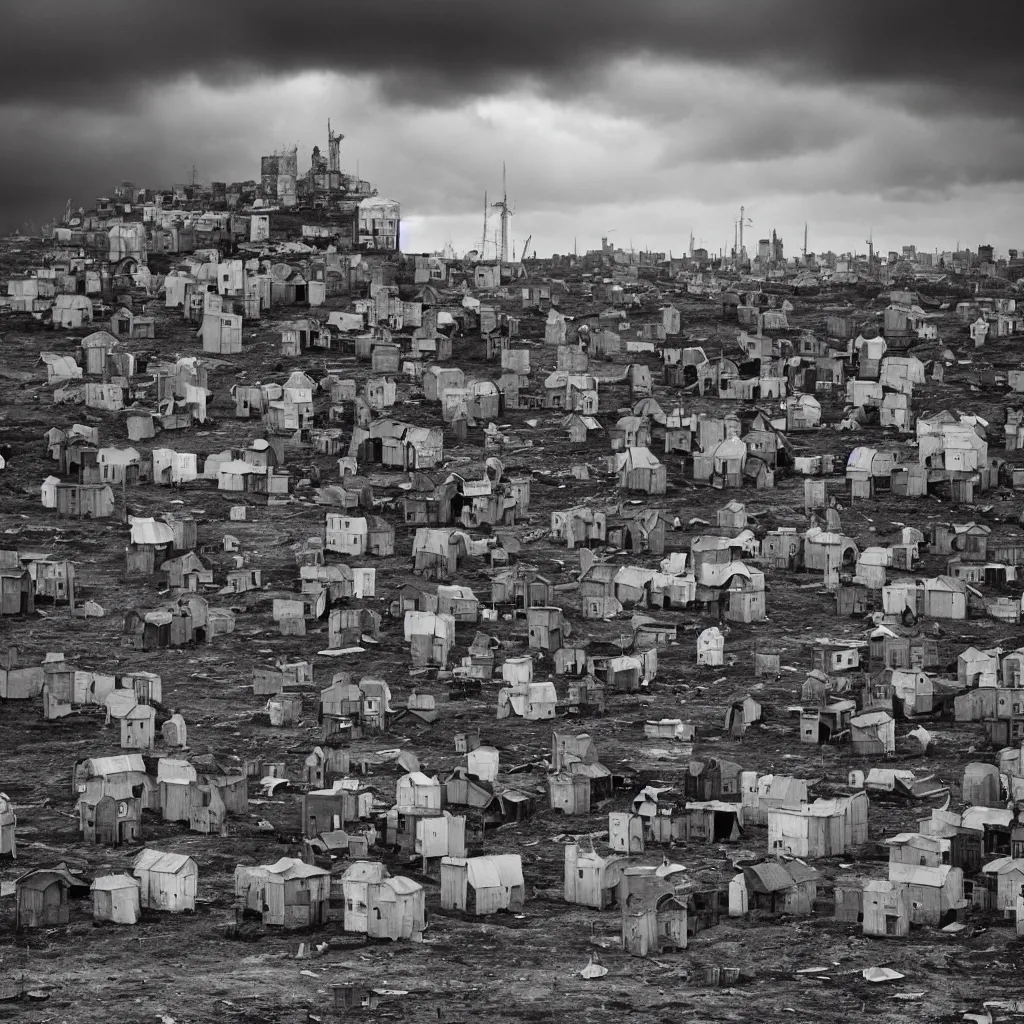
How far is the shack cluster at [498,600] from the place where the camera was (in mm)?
62156

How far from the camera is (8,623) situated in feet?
298

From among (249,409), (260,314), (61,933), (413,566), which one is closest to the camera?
(61,933)

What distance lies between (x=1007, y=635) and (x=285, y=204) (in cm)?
10077

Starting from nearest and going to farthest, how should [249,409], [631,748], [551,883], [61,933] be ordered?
[61,933]
[551,883]
[631,748]
[249,409]

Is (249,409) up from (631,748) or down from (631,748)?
up

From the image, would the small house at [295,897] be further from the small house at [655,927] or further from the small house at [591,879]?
the small house at [655,927]

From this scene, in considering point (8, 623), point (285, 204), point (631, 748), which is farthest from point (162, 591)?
point (285, 204)

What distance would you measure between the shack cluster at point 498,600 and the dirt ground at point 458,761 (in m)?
0.28

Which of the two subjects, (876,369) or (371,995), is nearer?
(371,995)

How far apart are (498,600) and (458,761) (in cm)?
2053

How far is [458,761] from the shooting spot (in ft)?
240

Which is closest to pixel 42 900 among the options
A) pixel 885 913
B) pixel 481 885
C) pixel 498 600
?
pixel 481 885

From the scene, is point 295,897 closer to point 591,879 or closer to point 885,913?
point 591,879

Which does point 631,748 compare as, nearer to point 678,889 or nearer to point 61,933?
point 678,889
